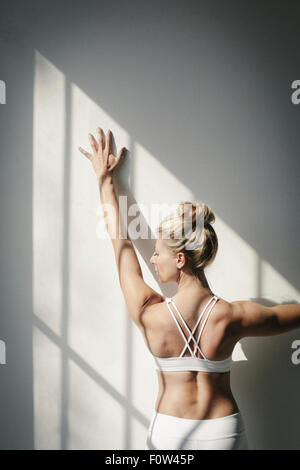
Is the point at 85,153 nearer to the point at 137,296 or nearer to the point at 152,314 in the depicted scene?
the point at 137,296

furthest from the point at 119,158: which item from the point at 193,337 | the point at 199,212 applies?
the point at 193,337

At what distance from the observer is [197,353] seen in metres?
1.50

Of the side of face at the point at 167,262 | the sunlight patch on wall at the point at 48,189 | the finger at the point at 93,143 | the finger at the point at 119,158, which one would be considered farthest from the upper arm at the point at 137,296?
the finger at the point at 93,143

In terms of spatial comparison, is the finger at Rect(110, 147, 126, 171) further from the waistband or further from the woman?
the waistband

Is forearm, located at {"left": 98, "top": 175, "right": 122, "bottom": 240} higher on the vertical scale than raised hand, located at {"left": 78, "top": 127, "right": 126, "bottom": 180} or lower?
lower

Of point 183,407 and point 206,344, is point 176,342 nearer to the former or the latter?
point 206,344

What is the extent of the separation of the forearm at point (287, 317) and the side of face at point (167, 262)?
1.65 ft

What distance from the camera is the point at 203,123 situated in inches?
73.3

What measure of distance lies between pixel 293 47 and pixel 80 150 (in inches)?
50.4

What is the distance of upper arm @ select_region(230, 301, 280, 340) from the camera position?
150 cm

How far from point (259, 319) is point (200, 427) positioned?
533 mm

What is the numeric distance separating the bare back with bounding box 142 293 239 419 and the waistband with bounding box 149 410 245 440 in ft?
0.06

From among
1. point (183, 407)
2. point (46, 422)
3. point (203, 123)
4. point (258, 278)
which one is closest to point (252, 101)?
point (203, 123)

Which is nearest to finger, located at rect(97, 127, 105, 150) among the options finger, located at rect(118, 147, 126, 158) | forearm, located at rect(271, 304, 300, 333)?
finger, located at rect(118, 147, 126, 158)
